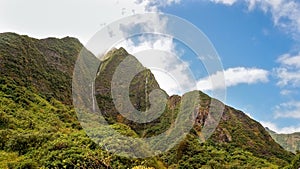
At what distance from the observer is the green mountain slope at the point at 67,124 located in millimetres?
28469

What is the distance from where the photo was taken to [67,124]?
49.9 m

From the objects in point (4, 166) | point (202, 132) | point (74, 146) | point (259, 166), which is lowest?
point (4, 166)

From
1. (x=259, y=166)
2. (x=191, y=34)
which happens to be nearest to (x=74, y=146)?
(x=191, y=34)

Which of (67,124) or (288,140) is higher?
(288,140)

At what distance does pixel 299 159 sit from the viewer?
47.3m

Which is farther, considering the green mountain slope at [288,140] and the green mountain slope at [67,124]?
the green mountain slope at [288,140]

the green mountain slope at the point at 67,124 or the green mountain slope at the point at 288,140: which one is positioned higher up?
the green mountain slope at the point at 288,140

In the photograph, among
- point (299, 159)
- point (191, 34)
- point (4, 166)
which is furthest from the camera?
point (299, 159)

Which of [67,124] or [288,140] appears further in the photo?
[288,140]

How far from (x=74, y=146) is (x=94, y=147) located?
1.67 m

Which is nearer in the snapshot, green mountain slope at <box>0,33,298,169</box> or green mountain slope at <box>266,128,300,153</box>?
green mountain slope at <box>0,33,298,169</box>

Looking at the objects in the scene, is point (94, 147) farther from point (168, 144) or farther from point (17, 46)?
point (17, 46)

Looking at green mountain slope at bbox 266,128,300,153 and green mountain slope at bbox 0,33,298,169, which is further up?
green mountain slope at bbox 266,128,300,153

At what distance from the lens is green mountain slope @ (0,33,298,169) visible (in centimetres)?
2847
